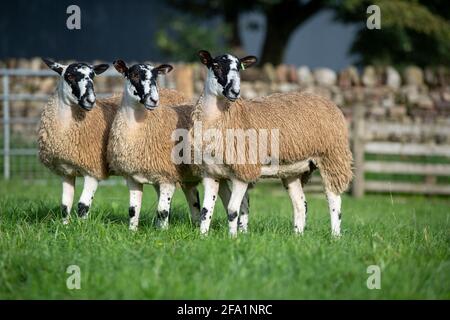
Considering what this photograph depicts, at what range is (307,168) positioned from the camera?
26.2 feet

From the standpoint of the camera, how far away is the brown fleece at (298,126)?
7402 millimetres

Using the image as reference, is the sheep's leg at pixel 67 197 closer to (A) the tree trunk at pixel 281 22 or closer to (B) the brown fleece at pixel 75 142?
(B) the brown fleece at pixel 75 142

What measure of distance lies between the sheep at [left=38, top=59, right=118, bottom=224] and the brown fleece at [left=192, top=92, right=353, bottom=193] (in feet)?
3.74

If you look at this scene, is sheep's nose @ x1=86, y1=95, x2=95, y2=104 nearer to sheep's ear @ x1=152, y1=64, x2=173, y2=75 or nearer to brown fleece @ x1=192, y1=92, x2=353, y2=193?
sheep's ear @ x1=152, y1=64, x2=173, y2=75

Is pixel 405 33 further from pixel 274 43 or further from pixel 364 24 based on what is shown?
pixel 274 43

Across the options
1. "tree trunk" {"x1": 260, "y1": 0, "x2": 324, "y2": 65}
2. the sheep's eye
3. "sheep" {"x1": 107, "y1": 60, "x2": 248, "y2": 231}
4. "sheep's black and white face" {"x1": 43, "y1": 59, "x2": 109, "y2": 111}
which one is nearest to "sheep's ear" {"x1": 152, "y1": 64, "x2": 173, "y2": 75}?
"sheep" {"x1": 107, "y1": 60, "x2": 248, "y2": 231}

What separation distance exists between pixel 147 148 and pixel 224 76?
1.06 meters

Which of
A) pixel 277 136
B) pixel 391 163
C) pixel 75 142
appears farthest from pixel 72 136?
pixel 391 163

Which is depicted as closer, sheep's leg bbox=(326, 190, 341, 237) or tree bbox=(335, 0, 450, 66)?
sheep's leg bbox=(326, 190, 341, 237)

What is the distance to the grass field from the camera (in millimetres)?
5551

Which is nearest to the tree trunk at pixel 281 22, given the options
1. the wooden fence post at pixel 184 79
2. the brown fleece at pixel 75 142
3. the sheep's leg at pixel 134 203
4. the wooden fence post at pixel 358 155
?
the wooden fence post at pixel 358 155

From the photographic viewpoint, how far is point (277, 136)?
757cm

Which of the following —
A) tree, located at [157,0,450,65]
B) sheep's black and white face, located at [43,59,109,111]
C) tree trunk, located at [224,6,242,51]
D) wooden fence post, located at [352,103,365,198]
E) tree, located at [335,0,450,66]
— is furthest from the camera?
tree trunk, located at [224,6,242,51]

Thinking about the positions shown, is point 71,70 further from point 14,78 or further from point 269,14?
point 269,14
